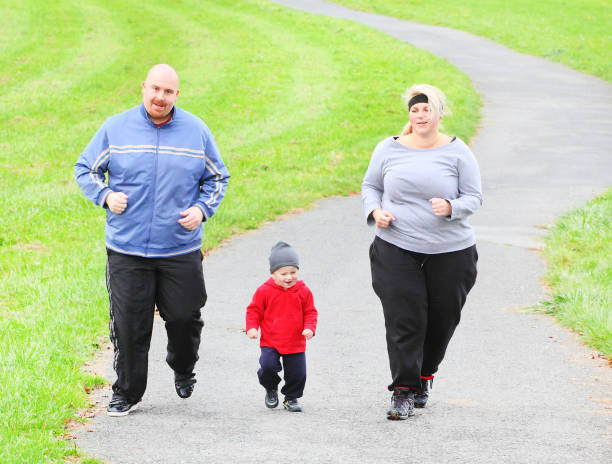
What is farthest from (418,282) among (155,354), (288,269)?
(155,354)

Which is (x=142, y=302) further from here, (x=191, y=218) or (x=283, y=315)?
(x=283, y=315)

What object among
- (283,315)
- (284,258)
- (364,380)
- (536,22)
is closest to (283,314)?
(283,315)

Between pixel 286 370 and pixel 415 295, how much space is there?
0.92 metres

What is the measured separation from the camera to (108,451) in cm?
489

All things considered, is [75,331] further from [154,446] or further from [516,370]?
[516,370]

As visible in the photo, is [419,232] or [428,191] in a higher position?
[428,191]

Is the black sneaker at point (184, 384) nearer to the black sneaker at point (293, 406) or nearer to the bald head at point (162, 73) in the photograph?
the black sneaker at point (293, 406)

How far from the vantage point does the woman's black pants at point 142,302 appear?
5.38 m

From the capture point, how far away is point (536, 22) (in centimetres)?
3506

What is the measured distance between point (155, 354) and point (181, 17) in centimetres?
2837

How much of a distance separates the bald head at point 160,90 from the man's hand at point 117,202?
50 cm

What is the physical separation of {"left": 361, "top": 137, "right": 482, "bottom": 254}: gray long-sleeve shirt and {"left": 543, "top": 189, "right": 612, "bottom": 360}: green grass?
2327 millimetres

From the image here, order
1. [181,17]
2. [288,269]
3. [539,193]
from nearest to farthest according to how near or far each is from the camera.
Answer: [288,269] < [539,193] < [181,17]

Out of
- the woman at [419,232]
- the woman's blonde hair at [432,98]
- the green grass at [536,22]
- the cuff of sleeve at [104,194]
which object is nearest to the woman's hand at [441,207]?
the woman at [419,232]
